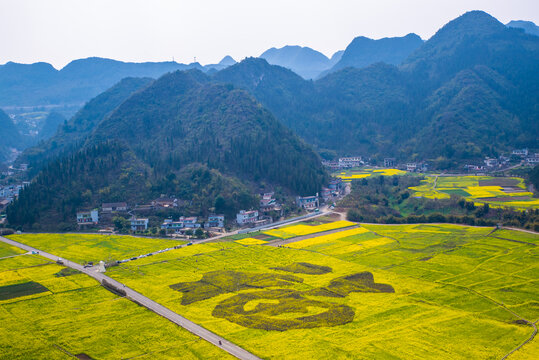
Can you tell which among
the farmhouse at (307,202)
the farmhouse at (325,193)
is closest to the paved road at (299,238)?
the farmhouse at (307,202)

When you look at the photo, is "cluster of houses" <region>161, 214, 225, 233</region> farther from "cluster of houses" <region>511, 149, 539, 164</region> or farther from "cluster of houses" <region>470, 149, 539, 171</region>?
"cluster of houses" <region>511, 149, 539, 164</region>

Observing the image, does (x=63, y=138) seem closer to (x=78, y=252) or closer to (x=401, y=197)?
(x=78, y=252)

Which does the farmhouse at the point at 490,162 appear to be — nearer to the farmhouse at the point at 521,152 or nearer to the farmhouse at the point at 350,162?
the farmhouse at the point at 521,152

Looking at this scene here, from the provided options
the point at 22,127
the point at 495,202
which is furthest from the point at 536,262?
the point at 22,127

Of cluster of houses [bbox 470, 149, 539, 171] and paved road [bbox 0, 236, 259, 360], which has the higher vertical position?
cluster of houses [bbox 470, 149, 539, 171]

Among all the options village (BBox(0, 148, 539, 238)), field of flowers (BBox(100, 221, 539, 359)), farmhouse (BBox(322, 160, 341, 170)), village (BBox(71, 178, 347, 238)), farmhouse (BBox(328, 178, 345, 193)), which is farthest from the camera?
farmhouse (BBox(322, 160, 341, 170))

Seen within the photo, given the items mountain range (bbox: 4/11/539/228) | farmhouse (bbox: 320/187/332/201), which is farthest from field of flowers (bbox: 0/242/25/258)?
farmhouse (bbox: 320/187/332/201)
